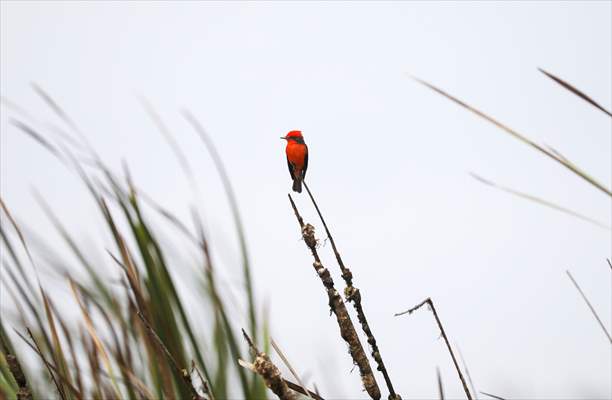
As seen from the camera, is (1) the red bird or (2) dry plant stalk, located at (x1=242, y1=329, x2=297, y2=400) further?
(1) the red bird

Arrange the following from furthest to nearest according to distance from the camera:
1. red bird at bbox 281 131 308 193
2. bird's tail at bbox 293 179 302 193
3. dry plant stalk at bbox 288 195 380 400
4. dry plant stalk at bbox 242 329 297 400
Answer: bird's tail at bbox 293 179 302 193 < red bird at bbox 281 131 308 193 < dry plant stalk at bbox 288 195 380 400 < dry plant stalk at bbox 242 329 297 400

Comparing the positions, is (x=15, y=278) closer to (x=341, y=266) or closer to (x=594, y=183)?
(x=341, y=266)

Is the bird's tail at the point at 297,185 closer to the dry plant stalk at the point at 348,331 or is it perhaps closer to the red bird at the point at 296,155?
the red bird at the point at 296,155

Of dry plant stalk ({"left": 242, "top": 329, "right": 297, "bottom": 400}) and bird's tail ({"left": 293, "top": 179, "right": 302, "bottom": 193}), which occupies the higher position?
bird's tail ({"left": 293, "top": 179, "right": 302, "bottom": 193})

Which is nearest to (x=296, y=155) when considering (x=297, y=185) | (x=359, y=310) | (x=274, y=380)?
(x=297, y=185)

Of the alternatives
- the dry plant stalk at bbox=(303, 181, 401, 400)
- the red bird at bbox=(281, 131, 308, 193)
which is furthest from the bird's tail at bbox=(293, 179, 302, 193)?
the dry plant stalk at bbox=(303, 181, 401, 400)

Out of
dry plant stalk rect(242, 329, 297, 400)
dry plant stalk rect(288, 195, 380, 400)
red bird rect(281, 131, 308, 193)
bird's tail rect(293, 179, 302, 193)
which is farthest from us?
bird's tail rect(293, 179, 302, 193)

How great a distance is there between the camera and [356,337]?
3.51ft

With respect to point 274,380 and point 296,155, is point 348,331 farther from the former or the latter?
point 296,155

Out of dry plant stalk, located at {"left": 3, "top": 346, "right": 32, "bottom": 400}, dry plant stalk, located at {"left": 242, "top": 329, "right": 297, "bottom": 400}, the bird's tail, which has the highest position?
the bird's tail

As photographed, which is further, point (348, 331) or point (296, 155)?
point (296, 155)

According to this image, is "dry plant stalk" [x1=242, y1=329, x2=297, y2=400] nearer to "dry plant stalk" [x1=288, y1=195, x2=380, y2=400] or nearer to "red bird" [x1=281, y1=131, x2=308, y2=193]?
"dry plant stalk" [x1=288, y1=195, x2=380, y2=400]

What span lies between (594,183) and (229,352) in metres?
0.71

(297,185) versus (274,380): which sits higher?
(297,185)
